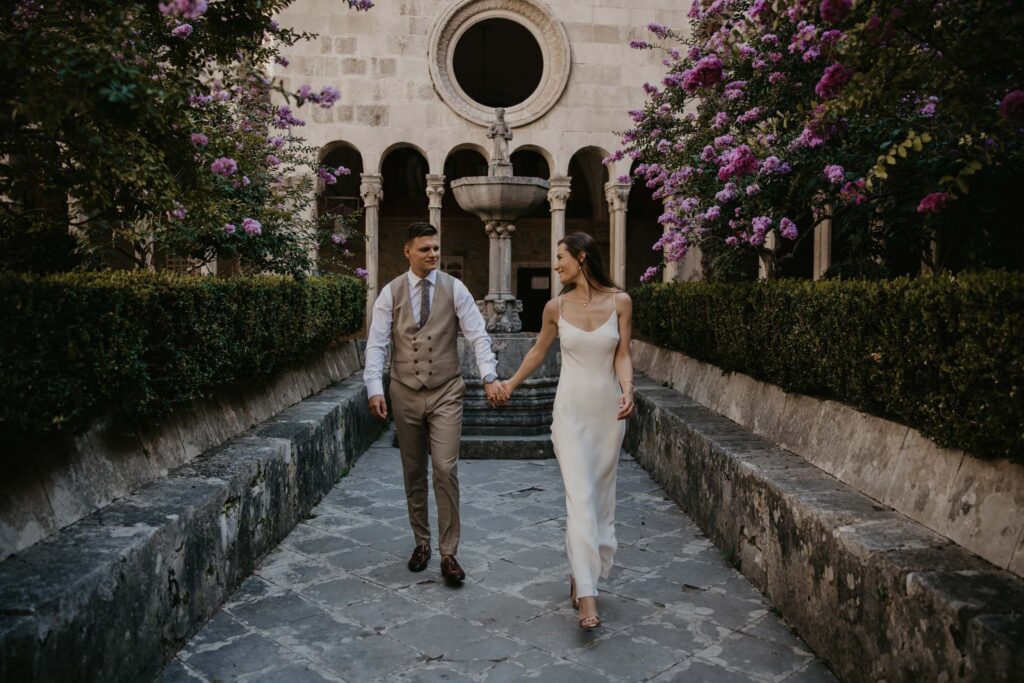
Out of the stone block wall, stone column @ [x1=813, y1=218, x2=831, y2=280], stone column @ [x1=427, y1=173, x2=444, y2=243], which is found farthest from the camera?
stone column @ [x1=427, y1=173, x2=444, y2=243]

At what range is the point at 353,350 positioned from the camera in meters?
10.9

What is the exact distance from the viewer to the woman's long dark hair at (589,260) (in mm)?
3775

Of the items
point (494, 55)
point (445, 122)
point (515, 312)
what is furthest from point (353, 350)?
point (494, 55)

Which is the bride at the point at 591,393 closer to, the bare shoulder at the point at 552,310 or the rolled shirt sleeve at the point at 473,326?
the bare shoulder at the point at 552,310

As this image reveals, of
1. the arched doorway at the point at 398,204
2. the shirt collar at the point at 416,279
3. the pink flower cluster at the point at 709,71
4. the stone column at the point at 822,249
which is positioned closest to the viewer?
the pink flower cluster at the point at 709,71

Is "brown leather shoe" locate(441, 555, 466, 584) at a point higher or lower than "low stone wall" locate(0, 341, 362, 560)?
lower

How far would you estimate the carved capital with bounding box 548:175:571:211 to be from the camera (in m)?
15.6

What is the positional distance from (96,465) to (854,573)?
115 inches

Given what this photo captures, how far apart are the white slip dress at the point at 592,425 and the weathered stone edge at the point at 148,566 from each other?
158cm

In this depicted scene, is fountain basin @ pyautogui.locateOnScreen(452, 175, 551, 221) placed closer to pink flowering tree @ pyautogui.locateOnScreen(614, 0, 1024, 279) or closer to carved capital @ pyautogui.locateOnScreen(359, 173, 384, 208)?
pink flowering tree @ pyautogui.locateOnScreen(614, 0, 1024, 279)

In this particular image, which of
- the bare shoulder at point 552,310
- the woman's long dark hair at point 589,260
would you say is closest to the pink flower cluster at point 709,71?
the woman's long dark hair at point 589,260

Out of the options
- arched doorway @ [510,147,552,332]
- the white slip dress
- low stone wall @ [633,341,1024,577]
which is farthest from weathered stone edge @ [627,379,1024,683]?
arched doorway @ [510,147,552,332]

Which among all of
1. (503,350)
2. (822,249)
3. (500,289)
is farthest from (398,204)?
(503,350)

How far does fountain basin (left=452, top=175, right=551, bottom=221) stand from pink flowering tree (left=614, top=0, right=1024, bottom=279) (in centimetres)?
145
